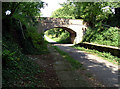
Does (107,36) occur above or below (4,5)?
below

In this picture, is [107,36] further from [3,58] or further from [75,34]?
[3,58]

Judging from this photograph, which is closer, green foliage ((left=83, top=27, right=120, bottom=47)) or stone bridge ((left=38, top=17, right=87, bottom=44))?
green foliage ((left=83, top=27, right=120, bottom=47))

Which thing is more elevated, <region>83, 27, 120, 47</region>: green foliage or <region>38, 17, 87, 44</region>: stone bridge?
<region>38, 17, 87, 44</region>: stone bridge

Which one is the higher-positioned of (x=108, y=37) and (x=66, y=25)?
(x=66, y=25)

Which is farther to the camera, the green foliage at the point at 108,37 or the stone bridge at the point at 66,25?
the stone bridge at the point at 66,25

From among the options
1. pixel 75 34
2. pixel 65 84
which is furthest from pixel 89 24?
pixel 65 84

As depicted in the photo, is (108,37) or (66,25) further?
(66,25)

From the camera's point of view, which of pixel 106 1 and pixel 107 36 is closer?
pixel 107 36

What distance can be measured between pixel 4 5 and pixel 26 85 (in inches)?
209

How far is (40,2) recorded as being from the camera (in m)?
7.96

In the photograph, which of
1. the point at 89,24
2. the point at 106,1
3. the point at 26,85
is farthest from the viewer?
the point at 89,24

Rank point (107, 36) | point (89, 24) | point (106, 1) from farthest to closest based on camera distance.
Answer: point (89, 24), point (106, 1), point (107, 36)

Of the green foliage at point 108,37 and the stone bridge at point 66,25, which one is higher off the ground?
the stone bridge at point 66,25

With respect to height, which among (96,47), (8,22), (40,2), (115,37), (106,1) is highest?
(106,1)
